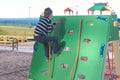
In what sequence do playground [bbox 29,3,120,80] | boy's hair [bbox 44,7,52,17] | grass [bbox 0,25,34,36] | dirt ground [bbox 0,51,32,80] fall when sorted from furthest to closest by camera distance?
grass [bbox 0,25,34,36] < dirt ground [bbox 0,51,32,80] < boy's hair [bbox 44,7,52,17] < playground [bbox 29,3,120,80]

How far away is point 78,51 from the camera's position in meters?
7.74

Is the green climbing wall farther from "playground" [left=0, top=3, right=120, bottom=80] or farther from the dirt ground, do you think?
the dirt ground

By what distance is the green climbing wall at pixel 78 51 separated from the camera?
7359 millimetres

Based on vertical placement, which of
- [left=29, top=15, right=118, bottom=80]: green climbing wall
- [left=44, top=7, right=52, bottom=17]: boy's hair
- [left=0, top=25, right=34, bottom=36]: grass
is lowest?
[left=0, top=25, right=34, bottom=36]: grass

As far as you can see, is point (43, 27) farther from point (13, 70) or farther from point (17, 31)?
point (17, 31)

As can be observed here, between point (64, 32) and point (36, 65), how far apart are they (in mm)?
1237

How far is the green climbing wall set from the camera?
736 centimetres

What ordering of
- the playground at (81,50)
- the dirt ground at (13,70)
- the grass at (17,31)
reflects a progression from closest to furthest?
the playground at (81,50) → the dirt ground at (13,70) → the grass at (17,31)

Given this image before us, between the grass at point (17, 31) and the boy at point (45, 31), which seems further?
the grass at point (17, 31)

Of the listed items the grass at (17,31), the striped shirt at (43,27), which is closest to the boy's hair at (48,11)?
the striped shirt at (43,27)

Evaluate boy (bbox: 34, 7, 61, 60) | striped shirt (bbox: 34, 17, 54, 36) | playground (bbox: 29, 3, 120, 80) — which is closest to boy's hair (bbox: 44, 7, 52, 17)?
boy (bbox: 34, 7, 61, 60)

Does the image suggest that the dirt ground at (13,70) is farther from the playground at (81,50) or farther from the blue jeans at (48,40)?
the blue jeans at (48,40)

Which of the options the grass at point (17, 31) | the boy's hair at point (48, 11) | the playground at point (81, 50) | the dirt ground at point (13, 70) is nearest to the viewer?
the playground at point (81, 50)

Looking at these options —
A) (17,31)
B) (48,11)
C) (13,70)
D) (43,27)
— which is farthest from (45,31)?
(17,31)
